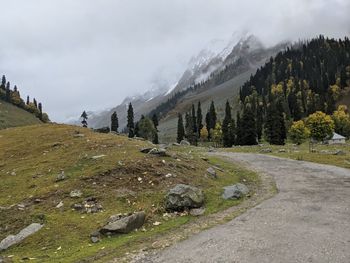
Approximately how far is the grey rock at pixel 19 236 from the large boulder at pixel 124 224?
13.8ft

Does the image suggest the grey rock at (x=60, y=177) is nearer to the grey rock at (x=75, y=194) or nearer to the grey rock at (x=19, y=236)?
the grey rock at (x=75, y=194)

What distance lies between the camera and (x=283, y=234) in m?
20.5

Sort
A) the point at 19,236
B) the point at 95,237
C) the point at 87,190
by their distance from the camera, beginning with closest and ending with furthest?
the point at 95,237 < the point at 19,236 < the point at 87,190

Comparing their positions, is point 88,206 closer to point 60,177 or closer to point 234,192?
point 60,177

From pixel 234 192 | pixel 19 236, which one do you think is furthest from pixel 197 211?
pixel 19 236

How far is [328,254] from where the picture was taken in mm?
17266

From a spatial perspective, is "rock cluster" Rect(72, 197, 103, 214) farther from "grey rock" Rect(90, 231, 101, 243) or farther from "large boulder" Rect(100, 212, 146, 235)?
"grey rock" Rect(90, 231, 101, 243)

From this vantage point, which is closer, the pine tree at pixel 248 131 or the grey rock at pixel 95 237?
the grey rock at pixel 95 237

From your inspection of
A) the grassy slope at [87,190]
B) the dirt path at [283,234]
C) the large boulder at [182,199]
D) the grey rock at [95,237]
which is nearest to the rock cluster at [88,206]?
the grassy slope at [87,190]

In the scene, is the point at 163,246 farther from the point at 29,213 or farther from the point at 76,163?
the point at 76,163

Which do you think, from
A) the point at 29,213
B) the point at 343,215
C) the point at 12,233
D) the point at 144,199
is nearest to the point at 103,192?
the point at 144,199

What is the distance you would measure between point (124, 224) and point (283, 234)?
29.0 ft

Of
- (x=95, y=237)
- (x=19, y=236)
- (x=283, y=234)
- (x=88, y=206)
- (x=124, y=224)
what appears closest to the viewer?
(x=283, y=234)

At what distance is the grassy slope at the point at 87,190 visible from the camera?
2205cm
